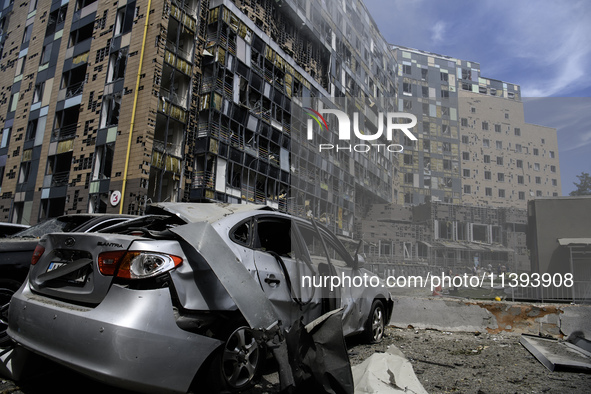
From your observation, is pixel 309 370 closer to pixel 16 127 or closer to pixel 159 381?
pixel 159 381

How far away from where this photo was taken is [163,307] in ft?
8.39

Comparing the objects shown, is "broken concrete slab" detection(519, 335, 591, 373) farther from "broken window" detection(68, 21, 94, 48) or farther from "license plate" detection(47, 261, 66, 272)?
"broken window" detection(68, 21, 94, 48)

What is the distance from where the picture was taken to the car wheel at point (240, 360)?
2.93 metres

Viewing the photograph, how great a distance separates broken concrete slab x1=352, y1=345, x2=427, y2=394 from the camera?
2957 mm

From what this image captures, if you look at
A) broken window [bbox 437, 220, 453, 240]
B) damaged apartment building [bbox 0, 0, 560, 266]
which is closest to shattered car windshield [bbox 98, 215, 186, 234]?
broken window [bbox 437, 220, 453, 240]

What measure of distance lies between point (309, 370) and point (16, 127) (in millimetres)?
35313

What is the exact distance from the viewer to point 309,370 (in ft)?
9.12

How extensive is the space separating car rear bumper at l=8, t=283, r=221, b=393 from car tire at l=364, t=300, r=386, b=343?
9.09 feet

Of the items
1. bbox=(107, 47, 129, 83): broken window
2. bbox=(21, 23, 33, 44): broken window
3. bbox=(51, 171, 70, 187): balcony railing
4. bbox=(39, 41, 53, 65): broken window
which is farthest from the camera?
bbox=(21, 23, 33, 44): broken window

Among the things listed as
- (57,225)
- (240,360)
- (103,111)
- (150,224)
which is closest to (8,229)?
(57,225)

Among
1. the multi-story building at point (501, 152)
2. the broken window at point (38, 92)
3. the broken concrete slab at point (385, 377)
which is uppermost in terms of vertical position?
the broken window at point (38, 92)

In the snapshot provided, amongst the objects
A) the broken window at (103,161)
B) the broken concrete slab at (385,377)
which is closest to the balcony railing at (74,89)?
the broken window at (103,161)

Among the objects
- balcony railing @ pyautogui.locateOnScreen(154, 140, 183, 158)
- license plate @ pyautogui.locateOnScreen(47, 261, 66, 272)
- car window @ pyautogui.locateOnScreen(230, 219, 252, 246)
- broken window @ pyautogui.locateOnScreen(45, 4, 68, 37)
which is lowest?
license plate @ pyautogui.locateOnScreen(47, 261, 66, 272)

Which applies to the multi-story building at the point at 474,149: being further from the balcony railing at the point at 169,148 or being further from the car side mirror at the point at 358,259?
the balcony railing at the point at 169,148
